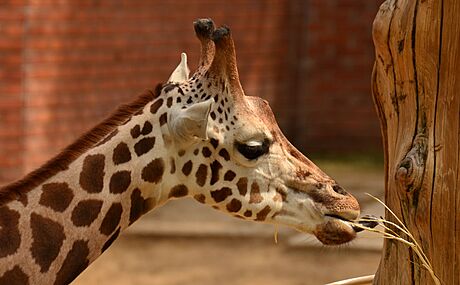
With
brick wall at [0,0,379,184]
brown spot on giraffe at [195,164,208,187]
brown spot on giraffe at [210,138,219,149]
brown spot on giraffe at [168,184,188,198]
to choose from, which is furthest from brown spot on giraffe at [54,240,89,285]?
brick wall at [0,0,379,184]

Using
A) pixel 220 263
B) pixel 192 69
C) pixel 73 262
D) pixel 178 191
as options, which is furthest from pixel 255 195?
pixel 192 69

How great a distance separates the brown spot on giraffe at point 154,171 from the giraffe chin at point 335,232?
2.07ft

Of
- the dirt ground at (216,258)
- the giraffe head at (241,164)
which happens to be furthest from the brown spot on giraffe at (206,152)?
the dirt ground at (216,258)

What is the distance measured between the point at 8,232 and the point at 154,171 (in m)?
0.56

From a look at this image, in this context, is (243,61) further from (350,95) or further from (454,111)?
(454,111)

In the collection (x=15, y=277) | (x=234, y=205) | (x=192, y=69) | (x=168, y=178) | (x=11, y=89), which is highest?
(x=192, y=69)

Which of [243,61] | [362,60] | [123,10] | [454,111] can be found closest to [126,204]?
[454,111]

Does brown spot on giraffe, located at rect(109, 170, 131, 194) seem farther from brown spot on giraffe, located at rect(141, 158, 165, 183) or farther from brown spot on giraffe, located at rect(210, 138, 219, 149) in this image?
brown spot on giraffe, located at rect(210, 138, 219, 149)

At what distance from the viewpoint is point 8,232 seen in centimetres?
412

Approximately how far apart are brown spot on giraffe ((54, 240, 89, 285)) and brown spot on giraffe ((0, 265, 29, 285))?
12cm

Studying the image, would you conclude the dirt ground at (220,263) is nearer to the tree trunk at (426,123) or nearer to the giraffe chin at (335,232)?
→ the giraffe chin at (335,232)

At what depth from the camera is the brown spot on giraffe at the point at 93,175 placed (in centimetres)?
423

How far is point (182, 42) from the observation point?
1084 cm

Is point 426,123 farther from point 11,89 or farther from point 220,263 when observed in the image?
point 11,89
